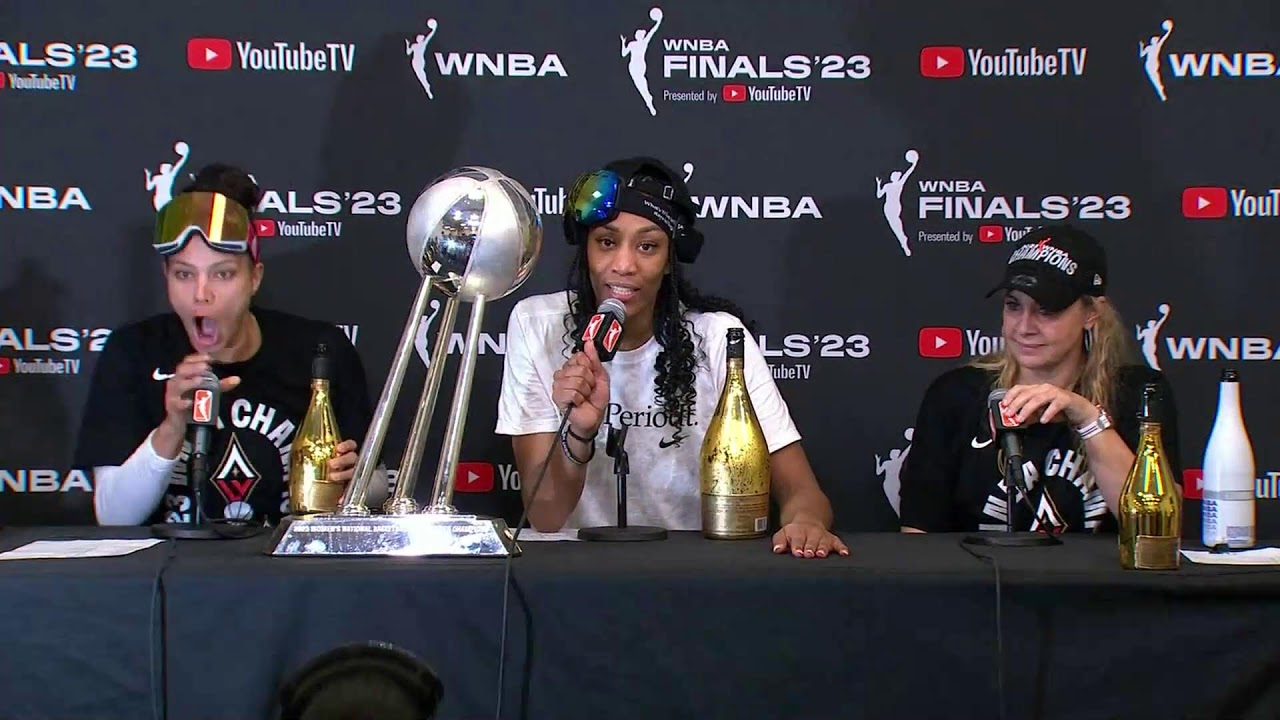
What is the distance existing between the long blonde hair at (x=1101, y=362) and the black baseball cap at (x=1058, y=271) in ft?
0.17

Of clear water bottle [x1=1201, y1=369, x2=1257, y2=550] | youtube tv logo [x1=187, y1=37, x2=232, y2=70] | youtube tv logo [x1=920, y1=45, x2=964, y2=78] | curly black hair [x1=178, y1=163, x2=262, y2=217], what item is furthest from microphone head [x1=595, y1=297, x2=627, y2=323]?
youtube tv logo [x1=187, y1=37, x2=232, y2=70]

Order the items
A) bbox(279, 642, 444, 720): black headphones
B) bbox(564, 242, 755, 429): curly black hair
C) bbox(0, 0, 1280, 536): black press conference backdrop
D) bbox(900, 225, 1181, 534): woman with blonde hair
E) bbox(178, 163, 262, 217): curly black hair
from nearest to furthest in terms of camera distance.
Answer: bbox(279, 642, 444, 720): black headphones → bbox(900, 225, 1181, 534): woman with blonde hair → bbox(564, 242, 755, 429): curly black hair → bbox(178, 163, 262, 217): curly black hair → bbox(0, 0, 1280, 536): black press conference backdrop

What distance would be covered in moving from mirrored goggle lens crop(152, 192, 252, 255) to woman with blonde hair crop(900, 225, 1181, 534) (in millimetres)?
1413

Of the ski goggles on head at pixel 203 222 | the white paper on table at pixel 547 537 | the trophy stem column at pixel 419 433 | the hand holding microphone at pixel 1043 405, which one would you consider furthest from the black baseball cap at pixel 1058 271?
the ski goggles on head at pixel 203 222

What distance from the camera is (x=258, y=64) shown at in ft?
10.3

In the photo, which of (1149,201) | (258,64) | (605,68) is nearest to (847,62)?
(605,68)

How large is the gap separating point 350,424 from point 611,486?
61 cm

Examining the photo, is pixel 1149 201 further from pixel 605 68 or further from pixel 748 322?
pixel 605 68

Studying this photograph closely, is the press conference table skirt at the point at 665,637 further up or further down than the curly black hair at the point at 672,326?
further down

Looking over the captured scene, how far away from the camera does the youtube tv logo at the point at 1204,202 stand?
314 centimetres

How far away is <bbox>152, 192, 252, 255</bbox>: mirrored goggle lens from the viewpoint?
2.26m

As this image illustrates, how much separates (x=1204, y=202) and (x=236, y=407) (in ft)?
7.81

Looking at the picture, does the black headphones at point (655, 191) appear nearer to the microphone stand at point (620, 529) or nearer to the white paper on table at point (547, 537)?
the microphone stand at point (620, 529)

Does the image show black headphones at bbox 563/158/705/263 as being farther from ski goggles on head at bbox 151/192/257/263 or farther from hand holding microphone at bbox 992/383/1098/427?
hand holding microphone at bbox 992/383/1098/427
